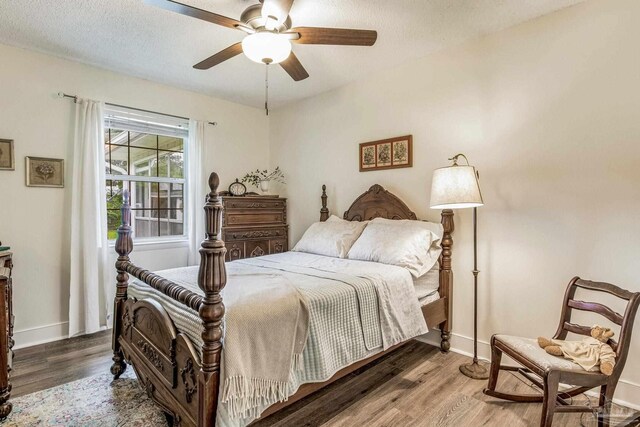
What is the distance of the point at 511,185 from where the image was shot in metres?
2.57

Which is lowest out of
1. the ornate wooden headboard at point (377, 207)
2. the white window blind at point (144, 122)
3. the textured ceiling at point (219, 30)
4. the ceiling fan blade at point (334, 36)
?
the ornate wooden headboard at point (377, 207)

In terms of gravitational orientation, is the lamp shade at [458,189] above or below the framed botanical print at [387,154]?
below

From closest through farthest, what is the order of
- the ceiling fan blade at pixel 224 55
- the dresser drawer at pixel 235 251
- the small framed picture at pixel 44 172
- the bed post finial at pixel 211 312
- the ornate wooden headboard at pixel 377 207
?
the bed post finial at pixel 211 312
the ceiling fan blade at pixel 224 55
the small framed picture at pixel 44 172
the ornate wooden headboard at pixel 377 207
the dresser drawer at pixel 235 251

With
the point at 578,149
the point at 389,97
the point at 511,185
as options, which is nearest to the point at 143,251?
the point at 389,97

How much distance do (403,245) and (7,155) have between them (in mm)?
3417

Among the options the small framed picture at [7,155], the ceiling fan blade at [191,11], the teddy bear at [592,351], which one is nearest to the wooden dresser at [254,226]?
the small framed picture at [7,155]

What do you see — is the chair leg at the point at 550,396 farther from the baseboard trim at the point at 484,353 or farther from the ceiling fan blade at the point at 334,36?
the ceiling fan blade at the point at 334,36

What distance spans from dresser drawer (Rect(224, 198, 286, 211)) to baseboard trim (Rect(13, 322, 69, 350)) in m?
1.90

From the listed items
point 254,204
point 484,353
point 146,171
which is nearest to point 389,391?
point 484,353

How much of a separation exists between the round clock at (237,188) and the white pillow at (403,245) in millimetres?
1912

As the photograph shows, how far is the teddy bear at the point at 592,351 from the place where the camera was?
5.66 ft

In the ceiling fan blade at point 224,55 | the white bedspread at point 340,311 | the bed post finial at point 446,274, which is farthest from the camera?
the bed post finial at point 446,274

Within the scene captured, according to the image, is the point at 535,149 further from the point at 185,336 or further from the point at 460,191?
the point at 185,336

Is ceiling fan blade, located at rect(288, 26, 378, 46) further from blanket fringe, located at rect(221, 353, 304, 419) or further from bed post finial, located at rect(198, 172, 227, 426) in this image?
blanket fringe, located at rect(221, 353, 304, 419)
